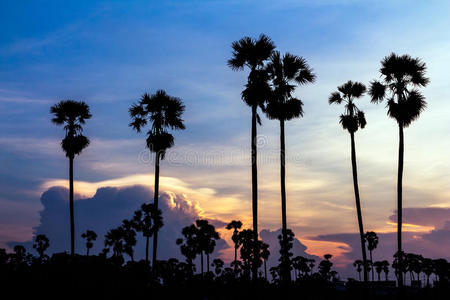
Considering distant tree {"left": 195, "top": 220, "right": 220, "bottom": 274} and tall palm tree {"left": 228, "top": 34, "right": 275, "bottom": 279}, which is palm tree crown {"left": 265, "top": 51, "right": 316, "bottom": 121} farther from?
distant tree {"left": 195, "top": 220, "right": 220, "bottom": 274}

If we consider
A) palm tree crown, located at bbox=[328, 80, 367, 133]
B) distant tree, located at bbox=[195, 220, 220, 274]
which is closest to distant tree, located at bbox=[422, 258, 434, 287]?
distant tree, located at bbox=[195, 220, 220, 274]

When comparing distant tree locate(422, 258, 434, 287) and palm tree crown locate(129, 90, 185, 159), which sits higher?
palm tree crown locate(129, 90, 185, 159)

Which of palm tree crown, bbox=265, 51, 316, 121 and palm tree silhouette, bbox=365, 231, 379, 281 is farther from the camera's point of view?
palm tree silhouette, bbox=365, 231, 379, 281

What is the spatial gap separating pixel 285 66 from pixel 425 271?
471ft

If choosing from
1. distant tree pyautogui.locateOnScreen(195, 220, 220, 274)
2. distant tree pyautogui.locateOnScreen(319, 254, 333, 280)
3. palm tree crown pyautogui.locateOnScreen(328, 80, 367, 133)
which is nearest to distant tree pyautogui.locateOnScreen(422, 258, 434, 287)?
distant tree pyautogui.locateOnScreen(319, 254, 333, 280)

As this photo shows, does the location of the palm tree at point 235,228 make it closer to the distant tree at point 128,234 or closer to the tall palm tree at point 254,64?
the distant tree at point 128,234

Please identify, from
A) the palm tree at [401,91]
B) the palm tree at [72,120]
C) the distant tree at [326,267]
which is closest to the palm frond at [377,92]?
the palm tree at [401,91]

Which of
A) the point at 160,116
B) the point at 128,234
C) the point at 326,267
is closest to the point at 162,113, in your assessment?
the point at 160,116

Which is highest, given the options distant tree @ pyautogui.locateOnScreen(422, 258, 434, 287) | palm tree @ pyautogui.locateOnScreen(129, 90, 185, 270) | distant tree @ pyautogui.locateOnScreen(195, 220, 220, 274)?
palm tree @ pyautogui.locateOnScreen(129, 90, 185, 270)

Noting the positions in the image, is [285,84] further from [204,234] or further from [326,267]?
[326,267]

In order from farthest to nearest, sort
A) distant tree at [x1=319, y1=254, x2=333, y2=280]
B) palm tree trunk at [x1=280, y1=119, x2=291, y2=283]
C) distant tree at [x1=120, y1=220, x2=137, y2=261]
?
distant tree at [x1=319, y1=254, x2=333, y2=280] → distant tree at [x1=120, y1=220, x2=137, y2=261] → palm tree trunk at [x1=280, y1=119, x2=291, y2=283]

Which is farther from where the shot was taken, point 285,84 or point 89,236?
point 89,236

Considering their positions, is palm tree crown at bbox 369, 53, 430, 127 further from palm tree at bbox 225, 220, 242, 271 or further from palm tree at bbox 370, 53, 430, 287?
palm tree at bbox 225, 220, 242, 271

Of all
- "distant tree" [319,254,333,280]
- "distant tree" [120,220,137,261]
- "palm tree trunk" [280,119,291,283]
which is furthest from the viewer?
"distant tree" [319,254,333,280]
